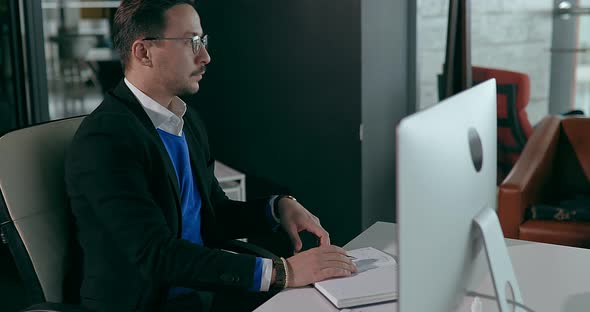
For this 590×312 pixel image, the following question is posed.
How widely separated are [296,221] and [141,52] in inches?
Answer: 23.0

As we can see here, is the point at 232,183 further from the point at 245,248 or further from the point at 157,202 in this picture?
the point at 157,202

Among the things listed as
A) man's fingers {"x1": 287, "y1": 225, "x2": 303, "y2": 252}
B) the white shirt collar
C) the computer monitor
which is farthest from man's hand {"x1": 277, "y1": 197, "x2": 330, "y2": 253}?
the computer monitor

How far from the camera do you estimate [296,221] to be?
191 centimetres

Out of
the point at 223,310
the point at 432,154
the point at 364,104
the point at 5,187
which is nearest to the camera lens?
the point at 432,154

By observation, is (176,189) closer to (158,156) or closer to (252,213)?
(158,156)

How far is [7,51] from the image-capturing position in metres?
3.55

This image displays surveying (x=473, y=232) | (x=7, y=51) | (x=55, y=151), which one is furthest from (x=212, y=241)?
(x=7, y=51)

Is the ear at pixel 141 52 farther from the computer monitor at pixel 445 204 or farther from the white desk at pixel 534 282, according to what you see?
the computer monitor at pixel 445 204

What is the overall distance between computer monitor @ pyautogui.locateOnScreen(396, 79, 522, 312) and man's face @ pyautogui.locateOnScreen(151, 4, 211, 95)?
32.8 inches

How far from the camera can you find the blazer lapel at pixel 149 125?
1749mm

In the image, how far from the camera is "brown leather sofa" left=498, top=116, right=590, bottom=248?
288 centimetres

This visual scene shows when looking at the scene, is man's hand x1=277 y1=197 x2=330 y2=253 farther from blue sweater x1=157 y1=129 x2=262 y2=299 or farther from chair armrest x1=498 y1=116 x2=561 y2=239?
chair armrest x1=498 y1=116 x2=561 y2=239

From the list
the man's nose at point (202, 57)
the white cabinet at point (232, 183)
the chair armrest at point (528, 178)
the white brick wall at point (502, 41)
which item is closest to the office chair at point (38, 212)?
the man's nose at point (202, 57)

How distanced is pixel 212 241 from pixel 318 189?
58.6 inches
